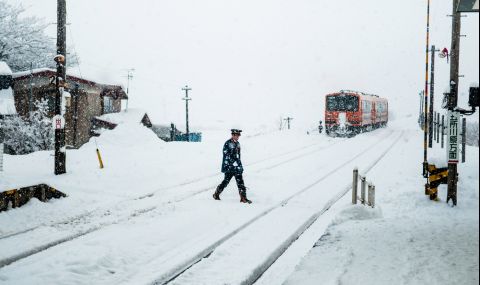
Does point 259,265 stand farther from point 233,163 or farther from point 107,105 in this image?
point 107,105

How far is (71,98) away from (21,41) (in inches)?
384

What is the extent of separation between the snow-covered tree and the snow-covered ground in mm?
26219

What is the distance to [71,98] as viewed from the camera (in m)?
30.1

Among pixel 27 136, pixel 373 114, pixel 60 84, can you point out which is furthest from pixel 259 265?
pixel 373 114

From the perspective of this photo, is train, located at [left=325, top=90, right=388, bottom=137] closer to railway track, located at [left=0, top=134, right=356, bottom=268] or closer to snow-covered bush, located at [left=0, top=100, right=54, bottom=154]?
snow-covered bush, located at [left=0, top=100, right=54, bottom=154]

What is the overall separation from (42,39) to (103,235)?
118 ft

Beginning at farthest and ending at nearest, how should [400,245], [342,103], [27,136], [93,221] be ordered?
[342,103]
[27,136]
[93,221]
[400,245]

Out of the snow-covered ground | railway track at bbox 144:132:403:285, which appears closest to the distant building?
the snow-covered ground

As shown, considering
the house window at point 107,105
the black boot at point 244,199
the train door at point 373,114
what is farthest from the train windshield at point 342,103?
the black boot at point 244,199

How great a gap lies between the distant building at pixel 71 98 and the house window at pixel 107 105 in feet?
2.32

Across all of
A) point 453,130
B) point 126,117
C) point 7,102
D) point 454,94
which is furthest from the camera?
point 126,117

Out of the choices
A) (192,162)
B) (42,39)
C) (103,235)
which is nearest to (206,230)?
(103,235)

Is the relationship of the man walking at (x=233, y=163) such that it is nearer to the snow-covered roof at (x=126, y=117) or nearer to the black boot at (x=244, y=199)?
the black boot at (x=244, y=199)

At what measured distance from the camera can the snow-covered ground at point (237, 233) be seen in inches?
193
